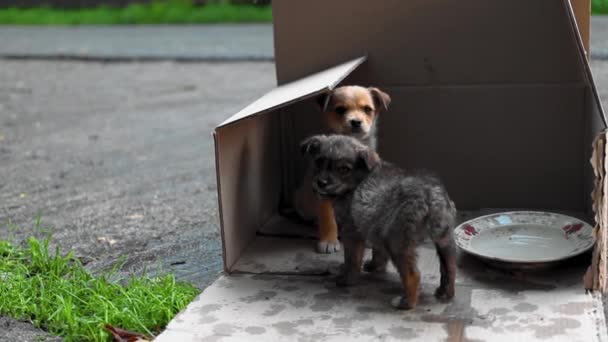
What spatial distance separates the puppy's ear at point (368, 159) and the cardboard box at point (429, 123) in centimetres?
39

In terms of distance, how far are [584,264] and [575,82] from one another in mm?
1236

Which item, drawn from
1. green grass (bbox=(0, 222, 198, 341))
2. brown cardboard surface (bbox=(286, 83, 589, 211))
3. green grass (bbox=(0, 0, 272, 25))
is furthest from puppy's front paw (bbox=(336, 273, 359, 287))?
green grass (bbox=(0, 0, 272, 25))

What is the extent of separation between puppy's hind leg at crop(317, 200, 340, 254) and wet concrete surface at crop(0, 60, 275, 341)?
634mm

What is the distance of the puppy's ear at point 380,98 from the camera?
5126 millimetres

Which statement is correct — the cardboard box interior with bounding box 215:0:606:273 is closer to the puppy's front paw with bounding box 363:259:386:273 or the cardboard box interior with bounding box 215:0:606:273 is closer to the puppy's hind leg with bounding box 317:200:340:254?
the puppy's hind leg with bounding box 317:200:340:254

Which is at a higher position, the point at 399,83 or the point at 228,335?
the point at 399,83

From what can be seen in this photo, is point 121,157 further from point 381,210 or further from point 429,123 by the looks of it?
point 381,210

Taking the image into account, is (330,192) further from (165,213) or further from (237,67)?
(237,67)

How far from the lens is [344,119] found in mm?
5074

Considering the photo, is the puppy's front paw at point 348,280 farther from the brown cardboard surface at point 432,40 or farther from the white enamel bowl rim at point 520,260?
the brown cardboard surface at point 432,40

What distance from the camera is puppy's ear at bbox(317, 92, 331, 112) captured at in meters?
5.14

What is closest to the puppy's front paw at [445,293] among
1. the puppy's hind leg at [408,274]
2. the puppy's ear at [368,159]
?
the puppy's hind leg at [408,274]

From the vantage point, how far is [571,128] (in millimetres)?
5336

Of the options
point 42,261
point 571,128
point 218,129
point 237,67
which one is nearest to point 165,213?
point 42,261
